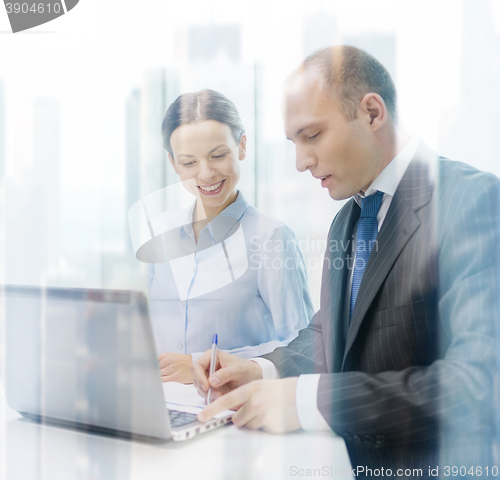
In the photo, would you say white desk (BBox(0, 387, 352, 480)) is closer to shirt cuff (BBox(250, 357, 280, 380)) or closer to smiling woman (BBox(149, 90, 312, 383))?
shirt cuff (BBox(250, 357, 280, 380))

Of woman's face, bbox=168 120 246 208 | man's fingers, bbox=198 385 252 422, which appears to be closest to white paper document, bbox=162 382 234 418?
man's fingers, bbox=198 385 252 422

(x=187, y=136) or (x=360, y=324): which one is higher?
(x=187, y=136)

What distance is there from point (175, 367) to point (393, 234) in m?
0.51

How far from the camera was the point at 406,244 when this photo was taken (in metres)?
0.74

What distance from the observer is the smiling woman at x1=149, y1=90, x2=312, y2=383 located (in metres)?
1.02

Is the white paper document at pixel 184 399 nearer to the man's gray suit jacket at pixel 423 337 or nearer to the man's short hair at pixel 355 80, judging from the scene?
the man's gray suit jacket at pixel 423 337

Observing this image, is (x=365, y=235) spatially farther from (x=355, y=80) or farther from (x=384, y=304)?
(x=355, y=80)

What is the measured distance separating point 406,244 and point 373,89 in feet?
1.09

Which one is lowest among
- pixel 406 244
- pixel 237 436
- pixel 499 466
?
pixel 499 466

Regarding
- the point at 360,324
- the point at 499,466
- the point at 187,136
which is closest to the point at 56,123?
the point at 187,136

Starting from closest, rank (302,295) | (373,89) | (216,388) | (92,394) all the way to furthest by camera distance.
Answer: (92,394) → (216,388) → (373,89) → (302,295)

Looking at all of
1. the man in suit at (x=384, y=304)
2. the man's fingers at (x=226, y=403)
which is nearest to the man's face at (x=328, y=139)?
the man in suit at (x=384, y=304)

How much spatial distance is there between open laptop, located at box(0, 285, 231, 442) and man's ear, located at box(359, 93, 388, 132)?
619 mm

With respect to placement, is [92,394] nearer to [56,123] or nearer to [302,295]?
[302,295]
